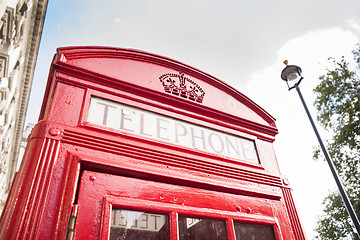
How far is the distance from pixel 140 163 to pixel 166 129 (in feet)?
1.19

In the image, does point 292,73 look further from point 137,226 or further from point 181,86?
point 137,226

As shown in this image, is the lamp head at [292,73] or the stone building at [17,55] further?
the stone building at [17,55]

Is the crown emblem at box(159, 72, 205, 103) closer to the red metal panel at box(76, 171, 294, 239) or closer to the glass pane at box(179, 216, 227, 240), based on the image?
the red metal panel at box(76, 171, 294, 239)

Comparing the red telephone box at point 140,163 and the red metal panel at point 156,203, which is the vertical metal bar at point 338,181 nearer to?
the red telephone box at point 140,163

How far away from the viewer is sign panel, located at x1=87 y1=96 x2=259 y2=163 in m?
1.55

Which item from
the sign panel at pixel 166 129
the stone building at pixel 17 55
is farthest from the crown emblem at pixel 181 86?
the stone building at pixel 17 55

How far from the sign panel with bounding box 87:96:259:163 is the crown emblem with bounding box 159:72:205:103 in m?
0.30

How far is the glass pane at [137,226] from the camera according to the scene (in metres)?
1.16

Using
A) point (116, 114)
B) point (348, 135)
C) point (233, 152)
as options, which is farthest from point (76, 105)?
point (348, 135)

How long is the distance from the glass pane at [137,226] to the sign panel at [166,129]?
1.71 feet

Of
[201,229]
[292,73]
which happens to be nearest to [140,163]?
[201,229]

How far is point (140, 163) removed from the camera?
144 centimetres

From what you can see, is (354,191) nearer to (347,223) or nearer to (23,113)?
(347,223)

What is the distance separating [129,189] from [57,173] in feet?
1.20
